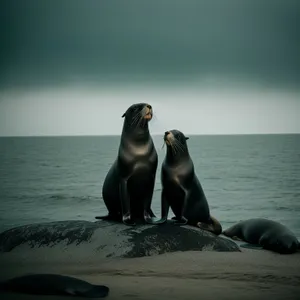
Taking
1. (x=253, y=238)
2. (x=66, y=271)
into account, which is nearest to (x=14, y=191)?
(x=253, y=238)

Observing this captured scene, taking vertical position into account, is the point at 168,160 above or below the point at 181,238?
above

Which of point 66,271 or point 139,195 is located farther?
point 139,195

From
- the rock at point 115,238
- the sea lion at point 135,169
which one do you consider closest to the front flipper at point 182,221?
the rock at point 115,238

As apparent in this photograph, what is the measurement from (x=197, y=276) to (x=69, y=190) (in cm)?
1788

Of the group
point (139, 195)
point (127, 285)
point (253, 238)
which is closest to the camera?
point (127, 285)

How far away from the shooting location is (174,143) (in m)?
7.80

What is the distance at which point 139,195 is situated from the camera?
296 inches

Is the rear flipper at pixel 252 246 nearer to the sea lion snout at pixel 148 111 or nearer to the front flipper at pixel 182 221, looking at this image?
the front flipper at pixel 182 221

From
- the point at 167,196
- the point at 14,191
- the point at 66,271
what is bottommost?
the point at 14,191

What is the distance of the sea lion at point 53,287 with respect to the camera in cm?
517

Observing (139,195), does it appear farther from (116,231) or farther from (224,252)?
(224,252)

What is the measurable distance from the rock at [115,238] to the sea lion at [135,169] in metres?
0.31

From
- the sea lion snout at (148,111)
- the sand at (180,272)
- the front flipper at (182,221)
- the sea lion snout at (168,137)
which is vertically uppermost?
the sea lion snout at (148,111)

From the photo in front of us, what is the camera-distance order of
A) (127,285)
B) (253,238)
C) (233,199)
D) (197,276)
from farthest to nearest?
(233,199)
(253,238)
(197,276)
(127,285)
